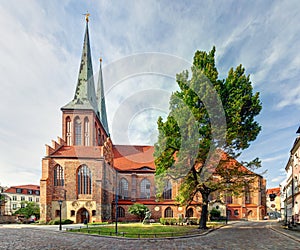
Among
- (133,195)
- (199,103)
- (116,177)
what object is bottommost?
(133,195)

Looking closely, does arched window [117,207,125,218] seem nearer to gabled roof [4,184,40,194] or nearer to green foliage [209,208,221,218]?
green foliage [209,208,221,218]

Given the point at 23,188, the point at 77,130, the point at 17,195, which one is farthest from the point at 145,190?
the point at 23,188

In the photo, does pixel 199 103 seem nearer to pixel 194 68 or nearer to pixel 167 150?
pixel 194 68

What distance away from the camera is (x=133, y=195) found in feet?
160

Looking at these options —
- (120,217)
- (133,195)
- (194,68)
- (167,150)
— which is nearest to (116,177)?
(133,195)

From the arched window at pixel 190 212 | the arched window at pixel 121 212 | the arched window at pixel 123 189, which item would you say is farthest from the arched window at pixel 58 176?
the arched window at pixel 190 212

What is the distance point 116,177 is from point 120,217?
26.8 ft

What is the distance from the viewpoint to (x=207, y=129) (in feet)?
75.5

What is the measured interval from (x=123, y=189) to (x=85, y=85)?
21631mm

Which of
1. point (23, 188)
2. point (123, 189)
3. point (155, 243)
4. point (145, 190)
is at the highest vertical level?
point (155, 243)

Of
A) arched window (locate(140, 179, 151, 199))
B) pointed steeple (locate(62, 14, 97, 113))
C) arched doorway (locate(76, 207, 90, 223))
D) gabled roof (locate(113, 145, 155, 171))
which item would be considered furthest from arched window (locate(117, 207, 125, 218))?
pointed steeple (locate(62, 14, 97, 113))

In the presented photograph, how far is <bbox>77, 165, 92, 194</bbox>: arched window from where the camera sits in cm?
3812

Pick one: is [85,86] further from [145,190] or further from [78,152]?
[145,190]

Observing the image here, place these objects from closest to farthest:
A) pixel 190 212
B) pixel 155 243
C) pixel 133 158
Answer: pixel 155 243 < pixel 190 212 < pixel 133 158
